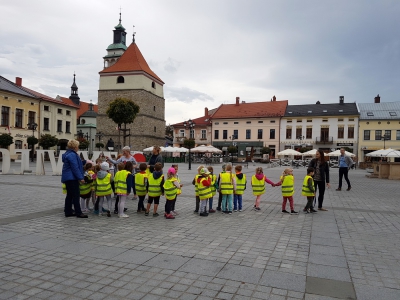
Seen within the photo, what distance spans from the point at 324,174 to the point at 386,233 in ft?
9.51

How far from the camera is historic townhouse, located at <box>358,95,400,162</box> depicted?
2053 inches

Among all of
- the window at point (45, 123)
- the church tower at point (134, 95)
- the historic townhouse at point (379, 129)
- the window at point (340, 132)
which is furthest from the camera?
the church tower at point (134, 95)

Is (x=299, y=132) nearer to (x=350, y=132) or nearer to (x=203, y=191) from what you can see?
(x=350, y=132)

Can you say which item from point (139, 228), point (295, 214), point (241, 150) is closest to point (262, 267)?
point (139, 228)

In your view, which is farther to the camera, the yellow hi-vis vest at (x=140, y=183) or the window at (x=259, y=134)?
the window at (x=259, y=134)

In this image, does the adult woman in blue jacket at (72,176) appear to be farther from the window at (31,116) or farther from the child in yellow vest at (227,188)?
the window at (31,116)

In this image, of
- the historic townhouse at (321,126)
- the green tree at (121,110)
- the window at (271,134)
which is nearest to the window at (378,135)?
the historic townhouse at (321,126)

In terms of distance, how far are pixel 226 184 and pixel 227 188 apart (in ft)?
0.37

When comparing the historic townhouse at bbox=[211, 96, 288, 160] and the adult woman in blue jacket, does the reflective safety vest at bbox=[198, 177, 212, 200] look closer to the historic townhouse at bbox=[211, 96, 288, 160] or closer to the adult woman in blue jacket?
the adult woman in blue jacket

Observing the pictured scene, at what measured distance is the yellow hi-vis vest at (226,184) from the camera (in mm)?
8281

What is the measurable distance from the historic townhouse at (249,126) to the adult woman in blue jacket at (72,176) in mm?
52278

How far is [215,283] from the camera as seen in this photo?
3.81 metres

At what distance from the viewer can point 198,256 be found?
4.76 metres

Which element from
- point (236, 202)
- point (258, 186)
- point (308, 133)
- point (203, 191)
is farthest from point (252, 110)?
point (203, 191)
